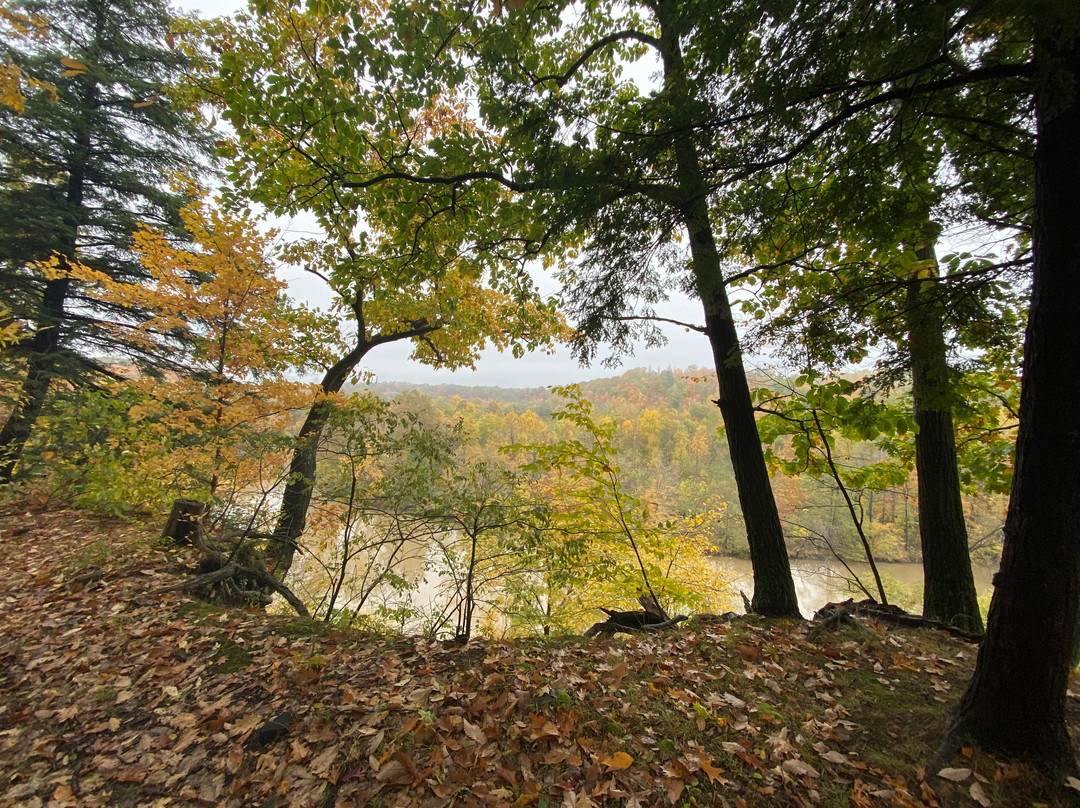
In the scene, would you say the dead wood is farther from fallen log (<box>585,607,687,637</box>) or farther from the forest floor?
fallen log (<box>585,607,687,637</box>)

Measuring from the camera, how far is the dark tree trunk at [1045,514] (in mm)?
1556

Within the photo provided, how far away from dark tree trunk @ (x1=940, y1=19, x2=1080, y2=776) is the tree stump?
22.3 ft

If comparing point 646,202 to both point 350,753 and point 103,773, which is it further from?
point 103,773

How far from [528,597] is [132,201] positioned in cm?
1132

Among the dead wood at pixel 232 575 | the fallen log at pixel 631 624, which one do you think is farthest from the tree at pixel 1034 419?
the dead wood at pixel 232 575

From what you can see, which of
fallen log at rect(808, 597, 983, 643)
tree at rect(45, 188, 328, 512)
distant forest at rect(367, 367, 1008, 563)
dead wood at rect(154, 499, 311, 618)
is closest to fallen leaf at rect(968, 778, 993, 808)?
fallen log at rect(808, 597, 983, 643)

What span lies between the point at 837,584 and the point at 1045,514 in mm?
16980

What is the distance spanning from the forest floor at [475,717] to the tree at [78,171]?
684cm

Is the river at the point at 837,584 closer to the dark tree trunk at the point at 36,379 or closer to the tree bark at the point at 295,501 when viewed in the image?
the tree bark at the point at 295,501

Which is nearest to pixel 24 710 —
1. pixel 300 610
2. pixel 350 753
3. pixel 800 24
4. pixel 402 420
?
pixel 300 610

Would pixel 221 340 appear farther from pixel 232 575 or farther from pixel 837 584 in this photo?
pixel 837 584

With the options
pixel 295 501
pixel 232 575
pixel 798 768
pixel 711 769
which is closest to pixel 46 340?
pixel 295 501

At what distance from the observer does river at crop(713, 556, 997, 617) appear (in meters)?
14.2

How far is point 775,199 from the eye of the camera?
8.13 feet
